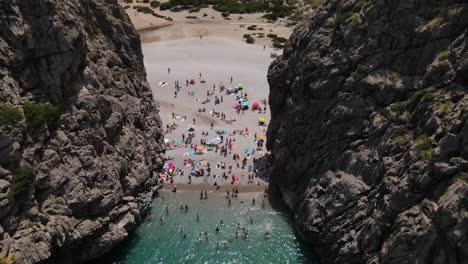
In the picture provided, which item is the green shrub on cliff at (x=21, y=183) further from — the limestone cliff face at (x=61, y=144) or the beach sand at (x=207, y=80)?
the beach sand at (x=207, y=80)

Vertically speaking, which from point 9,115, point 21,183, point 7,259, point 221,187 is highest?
point 9,115

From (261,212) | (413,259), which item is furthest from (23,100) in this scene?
(413,259)

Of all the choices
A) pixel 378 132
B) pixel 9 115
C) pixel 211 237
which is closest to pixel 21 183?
pixel 9 115

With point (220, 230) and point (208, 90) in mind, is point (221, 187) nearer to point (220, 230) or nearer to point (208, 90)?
point (220, 230)

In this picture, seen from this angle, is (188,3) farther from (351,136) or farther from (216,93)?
(351,136)

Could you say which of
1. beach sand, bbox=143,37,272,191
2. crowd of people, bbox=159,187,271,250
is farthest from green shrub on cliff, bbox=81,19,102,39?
crowd of people, bbox=159,187,271,250

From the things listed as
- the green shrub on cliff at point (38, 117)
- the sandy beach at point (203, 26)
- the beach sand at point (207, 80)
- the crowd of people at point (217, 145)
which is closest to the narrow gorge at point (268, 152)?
the green shrub on cliff at point (38, 117)
